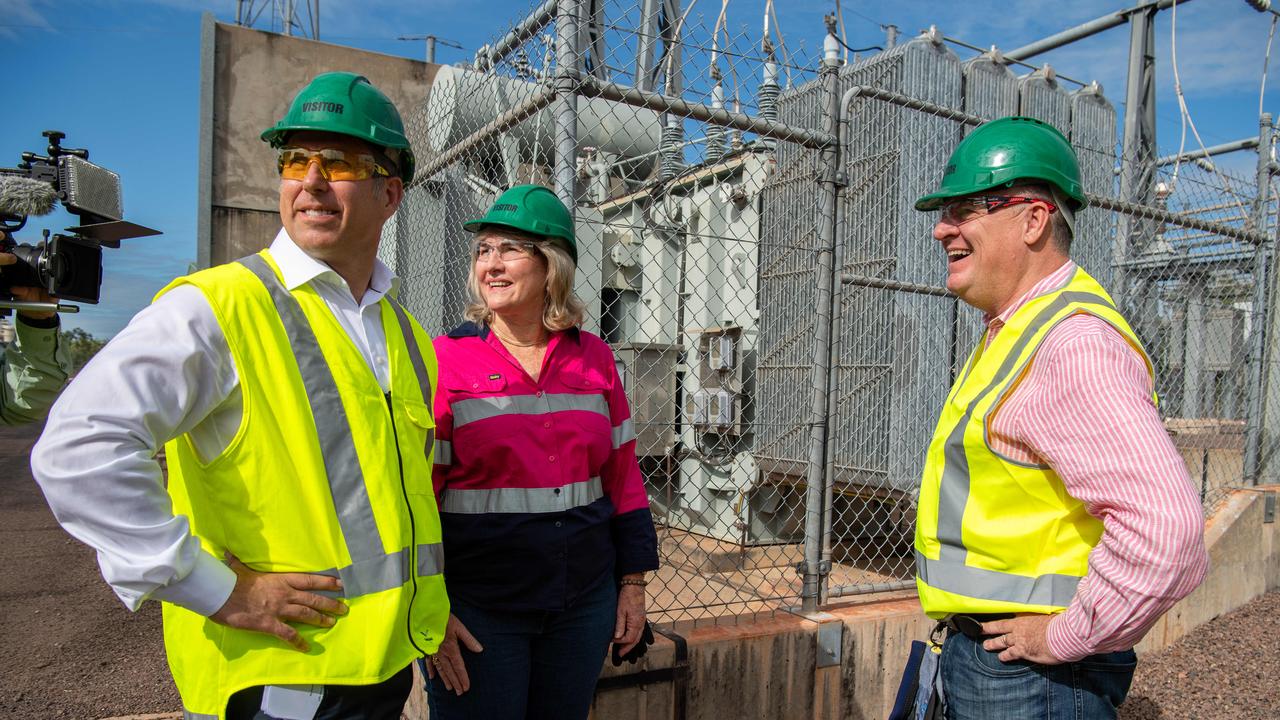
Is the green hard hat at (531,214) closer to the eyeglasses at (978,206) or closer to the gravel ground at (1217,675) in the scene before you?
the eyeglasses at (978,206)

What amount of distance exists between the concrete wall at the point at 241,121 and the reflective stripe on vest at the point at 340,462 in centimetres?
667

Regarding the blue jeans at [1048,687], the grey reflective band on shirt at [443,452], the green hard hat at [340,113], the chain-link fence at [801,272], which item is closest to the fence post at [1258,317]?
the chain-link fence at [801,272]

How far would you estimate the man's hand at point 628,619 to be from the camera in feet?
8.45

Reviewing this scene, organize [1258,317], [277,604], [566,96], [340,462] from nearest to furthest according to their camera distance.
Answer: [277,604]
[340,462]
[566,96]
[1258,317]

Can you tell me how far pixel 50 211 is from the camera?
2.21 meters

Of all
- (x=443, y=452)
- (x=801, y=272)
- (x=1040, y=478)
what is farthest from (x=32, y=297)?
(x=801, y=272)

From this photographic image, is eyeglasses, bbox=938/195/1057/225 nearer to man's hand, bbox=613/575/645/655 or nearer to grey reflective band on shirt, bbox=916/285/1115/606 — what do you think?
grey reflective band on shirt, bbox=916/285/1115/606

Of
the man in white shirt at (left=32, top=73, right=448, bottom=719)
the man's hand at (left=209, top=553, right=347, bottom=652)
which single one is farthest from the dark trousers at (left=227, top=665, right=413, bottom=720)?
the man's hand at (left=209, top=553, right=347, bottom=652)

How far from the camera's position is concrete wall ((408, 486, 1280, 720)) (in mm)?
3219

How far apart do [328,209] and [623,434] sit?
1.20 metres

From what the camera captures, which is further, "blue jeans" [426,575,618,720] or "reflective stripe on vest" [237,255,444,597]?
"blue jeans" [426,575,618,720]

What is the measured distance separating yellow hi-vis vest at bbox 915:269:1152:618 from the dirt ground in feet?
11.3

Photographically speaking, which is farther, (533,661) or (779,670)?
(779,670)

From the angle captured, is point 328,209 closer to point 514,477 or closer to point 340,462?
point 340,462
